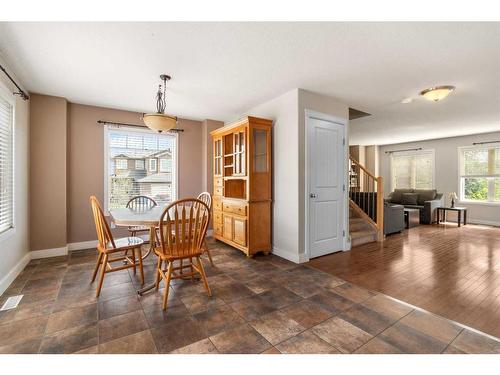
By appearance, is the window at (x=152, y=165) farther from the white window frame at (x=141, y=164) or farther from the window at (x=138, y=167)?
the white window frame at (x=141, y=164)

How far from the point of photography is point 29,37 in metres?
2.10

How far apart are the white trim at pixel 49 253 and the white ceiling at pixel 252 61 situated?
2333 mm

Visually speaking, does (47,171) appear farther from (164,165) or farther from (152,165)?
(164,165)

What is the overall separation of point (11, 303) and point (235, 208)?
2.65m

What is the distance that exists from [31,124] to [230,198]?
122 inches

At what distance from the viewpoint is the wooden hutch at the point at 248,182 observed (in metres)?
3.54

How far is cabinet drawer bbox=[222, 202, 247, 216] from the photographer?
3.62 meters

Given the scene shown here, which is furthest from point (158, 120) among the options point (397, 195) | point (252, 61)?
point (397, 195)

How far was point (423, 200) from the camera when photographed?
6.72 meters

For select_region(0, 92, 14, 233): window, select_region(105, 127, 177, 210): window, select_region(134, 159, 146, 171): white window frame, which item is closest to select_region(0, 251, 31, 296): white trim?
select_region(0, 92, 14, 233): window

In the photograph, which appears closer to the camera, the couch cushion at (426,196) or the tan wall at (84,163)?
the tan wall at (84,163)

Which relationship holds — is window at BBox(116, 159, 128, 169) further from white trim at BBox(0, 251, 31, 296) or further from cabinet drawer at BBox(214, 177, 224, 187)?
white trim at BBox(0, 251, 31, 296)

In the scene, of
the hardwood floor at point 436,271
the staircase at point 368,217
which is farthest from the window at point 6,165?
the staircase at point 368,217

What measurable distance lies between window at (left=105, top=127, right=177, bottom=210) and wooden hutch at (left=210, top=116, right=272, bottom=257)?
4.40 feet
